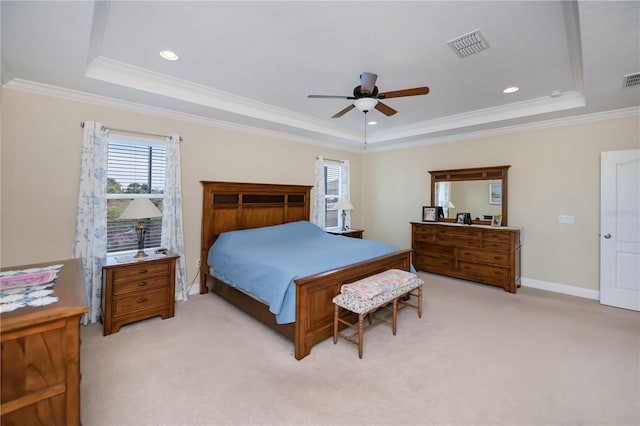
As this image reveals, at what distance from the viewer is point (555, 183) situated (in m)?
4.16

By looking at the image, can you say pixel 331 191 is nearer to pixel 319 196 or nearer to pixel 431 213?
pixel 319 196

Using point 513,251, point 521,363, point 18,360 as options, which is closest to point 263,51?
point 18,360

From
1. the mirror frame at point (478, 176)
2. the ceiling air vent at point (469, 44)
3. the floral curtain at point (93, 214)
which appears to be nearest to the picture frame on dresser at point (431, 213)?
the mirror frame at point (478, 176)

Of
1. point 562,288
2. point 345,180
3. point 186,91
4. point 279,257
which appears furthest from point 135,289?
point 562,288

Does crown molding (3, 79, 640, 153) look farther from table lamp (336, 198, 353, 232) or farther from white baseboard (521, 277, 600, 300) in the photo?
white baseboard (521, 277, 600, 300)

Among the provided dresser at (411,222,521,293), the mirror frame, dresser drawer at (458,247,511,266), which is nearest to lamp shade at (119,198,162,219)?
dresser at (411,222,521,293)

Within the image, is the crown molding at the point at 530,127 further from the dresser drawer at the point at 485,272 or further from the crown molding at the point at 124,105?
the crown molding at the point at 124,105

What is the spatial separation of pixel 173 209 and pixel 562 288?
18.9 ft

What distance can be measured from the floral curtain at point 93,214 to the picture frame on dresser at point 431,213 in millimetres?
4988

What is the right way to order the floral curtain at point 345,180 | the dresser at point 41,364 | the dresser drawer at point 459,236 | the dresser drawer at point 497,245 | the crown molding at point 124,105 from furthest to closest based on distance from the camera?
the floral curtain at point 345,180 < the dresser drawer at point 459,236 < the dresser drawer at point 497,245 < the crown molding at point 124,105 < the dresser at point 41,364

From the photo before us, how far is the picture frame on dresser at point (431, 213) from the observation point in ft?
17.0

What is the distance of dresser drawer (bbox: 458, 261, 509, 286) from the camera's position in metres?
4.22

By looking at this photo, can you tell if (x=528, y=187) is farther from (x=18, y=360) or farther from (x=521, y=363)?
(x=18, y=360)

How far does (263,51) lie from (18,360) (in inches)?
107
